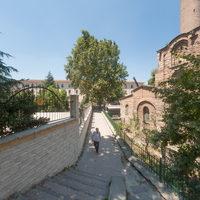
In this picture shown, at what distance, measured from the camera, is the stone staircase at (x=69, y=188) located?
7500 mm

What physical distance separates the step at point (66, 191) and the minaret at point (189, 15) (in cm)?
2736

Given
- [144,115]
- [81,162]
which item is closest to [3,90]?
[81,162]

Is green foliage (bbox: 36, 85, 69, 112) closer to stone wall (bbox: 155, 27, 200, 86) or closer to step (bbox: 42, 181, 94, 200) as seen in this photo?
step (bbox: 42, 181, 94, 200)

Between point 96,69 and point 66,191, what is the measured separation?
41020mm

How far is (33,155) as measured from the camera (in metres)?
8.04

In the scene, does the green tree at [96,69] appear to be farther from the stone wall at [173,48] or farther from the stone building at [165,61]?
the stone wall at [173,48]

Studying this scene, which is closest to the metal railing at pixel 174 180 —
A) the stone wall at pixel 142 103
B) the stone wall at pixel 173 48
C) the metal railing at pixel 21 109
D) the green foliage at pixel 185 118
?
the green foliage at pixel 185 118

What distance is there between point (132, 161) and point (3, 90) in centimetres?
742

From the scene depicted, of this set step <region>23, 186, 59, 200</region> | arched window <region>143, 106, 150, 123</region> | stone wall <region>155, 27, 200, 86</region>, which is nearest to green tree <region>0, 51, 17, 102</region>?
step <region>23, 186, 59, 200</region>

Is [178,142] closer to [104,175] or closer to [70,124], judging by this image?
[104,175]

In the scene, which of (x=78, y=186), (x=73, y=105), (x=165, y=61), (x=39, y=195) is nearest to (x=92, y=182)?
(x=78, y=186)

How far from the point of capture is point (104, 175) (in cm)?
1122

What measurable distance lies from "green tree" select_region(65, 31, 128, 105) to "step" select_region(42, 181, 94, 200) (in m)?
38.7

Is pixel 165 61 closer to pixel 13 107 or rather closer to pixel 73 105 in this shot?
pixel 73 105
